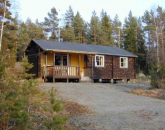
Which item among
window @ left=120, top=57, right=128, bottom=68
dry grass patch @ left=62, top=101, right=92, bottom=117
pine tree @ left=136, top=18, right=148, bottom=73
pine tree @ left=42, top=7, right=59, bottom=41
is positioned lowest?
dry grass patch @ left=62, top=101, right=92, bottom=117

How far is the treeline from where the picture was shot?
1768 inches

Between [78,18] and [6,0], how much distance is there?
25.1 metres

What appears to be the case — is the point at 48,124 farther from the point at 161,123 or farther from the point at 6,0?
the point at 6,0

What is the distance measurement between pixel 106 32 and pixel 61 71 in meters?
36.7

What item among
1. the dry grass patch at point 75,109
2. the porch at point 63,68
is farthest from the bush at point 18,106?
the porch at point 63,68

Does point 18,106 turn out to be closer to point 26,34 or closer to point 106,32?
point 26,34

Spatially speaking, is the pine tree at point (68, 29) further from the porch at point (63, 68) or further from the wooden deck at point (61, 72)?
the wooden deck at point (61, 72)

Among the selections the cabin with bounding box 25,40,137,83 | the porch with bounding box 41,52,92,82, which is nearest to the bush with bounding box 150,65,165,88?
the cabin with bounding box 25,40,137,83

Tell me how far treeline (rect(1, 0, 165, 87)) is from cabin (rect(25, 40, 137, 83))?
61.0 feet

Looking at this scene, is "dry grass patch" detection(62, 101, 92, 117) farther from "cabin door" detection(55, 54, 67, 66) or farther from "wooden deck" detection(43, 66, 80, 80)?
"cabin door" detection(55, 54, 67, 66)

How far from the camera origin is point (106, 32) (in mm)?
55031

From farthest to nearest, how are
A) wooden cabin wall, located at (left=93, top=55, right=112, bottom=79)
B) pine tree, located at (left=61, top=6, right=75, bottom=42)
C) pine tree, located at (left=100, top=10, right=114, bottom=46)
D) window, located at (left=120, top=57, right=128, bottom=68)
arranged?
pine tree, located at (left=100, top=10, right=114, bottom=46) < pine tree, located at (left=61, top=6, right=75, bottom=42) < window, located at (left=120, top=57, right=128, bottom=68) < wooden cabin wall, located at (left=93, top=55, right=112, bottom=79)

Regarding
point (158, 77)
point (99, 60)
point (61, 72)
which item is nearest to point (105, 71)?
point (99, 60)

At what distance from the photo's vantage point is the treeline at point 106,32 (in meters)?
44.9
